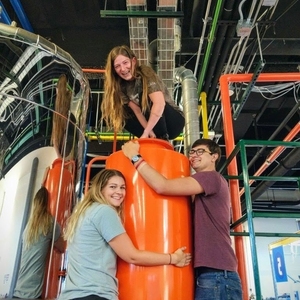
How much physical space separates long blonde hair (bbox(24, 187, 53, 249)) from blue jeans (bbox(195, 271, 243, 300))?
3.24ft

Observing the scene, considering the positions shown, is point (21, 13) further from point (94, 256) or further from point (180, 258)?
point (180, 258)

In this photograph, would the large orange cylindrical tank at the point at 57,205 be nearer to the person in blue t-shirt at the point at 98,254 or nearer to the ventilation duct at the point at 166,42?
the person in blue t-shirt at the point at 98,254

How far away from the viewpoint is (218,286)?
1714 millimetres

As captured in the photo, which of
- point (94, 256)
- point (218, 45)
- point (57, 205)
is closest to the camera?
point (94, 256)

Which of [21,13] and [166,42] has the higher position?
[21,13]

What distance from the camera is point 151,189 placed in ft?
6.09

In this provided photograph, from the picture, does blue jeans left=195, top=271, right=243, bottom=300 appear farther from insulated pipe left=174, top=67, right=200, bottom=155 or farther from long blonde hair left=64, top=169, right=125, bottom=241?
insulated pipe left=174, top=67, right=200, bottom=155

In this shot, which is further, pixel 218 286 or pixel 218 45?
pixel 218 45

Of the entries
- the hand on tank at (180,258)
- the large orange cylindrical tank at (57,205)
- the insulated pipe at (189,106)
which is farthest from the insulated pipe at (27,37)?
the insulated pipe at (189,106)

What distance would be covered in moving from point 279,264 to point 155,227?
8.11 metres

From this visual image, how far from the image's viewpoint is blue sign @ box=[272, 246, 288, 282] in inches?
339

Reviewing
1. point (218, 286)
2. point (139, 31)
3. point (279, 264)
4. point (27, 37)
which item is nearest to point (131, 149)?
point (218, 286)

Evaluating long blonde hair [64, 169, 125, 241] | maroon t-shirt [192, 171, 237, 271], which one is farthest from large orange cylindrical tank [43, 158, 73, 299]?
maroon t-shirt [192, 171, 237, 271]

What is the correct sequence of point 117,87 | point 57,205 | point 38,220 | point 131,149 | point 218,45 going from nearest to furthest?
point 131,149 < point 38,220 < point 57,205 < point 117,87 < point 218,45
